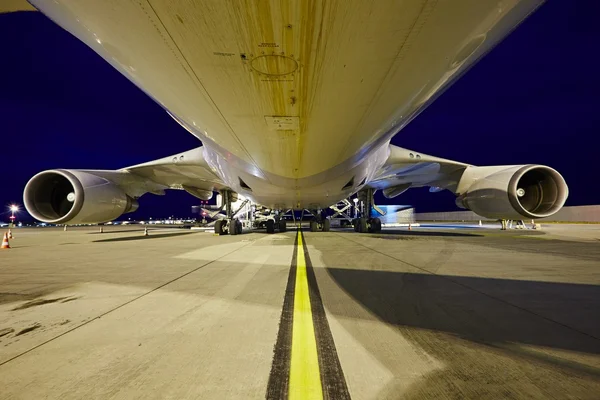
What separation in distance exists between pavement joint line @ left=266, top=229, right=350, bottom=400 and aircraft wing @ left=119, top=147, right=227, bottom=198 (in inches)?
290

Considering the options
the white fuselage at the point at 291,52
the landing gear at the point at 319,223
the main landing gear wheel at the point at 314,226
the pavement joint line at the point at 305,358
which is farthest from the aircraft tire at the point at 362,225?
the pavement joint line at the point at 305,358

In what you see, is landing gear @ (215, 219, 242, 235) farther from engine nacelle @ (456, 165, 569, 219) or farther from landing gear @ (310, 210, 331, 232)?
engine nacelle @ (456, 165, 569, 219)

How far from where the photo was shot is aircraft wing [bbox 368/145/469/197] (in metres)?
9.46

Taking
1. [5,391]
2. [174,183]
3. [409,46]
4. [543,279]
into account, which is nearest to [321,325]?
[5,391]

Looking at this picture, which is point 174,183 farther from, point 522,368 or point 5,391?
point 522,368

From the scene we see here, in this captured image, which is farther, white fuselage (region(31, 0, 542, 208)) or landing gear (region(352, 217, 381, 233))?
landing gear (region(352, 217, 381, 233))

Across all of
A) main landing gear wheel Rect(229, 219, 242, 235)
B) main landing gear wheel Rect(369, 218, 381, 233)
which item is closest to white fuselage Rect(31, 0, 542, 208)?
main landing gear wheel Rect(229, 219, 242, 235)

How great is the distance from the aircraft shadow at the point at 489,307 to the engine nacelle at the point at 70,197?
25.0 ft

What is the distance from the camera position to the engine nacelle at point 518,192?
7.86 m

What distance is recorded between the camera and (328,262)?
205 inches

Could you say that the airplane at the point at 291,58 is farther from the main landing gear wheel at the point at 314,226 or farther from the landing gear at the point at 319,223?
the main landing gear wheel at the point at 314,226

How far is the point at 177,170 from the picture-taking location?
10.3 m

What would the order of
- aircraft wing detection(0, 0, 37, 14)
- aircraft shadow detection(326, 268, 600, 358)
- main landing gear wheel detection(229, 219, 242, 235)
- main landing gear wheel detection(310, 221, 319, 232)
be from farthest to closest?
1. main landing gear wheel detection(310, 221, 319, 232)
2. main landing gear wheel detection(229, 219, 242, 235)
3. aircraft shadow detection(326, 268, 600, 358)
4. aircraft wing detection(0, 0, 37, 14)

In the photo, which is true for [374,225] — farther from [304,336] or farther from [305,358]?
[305,358]
